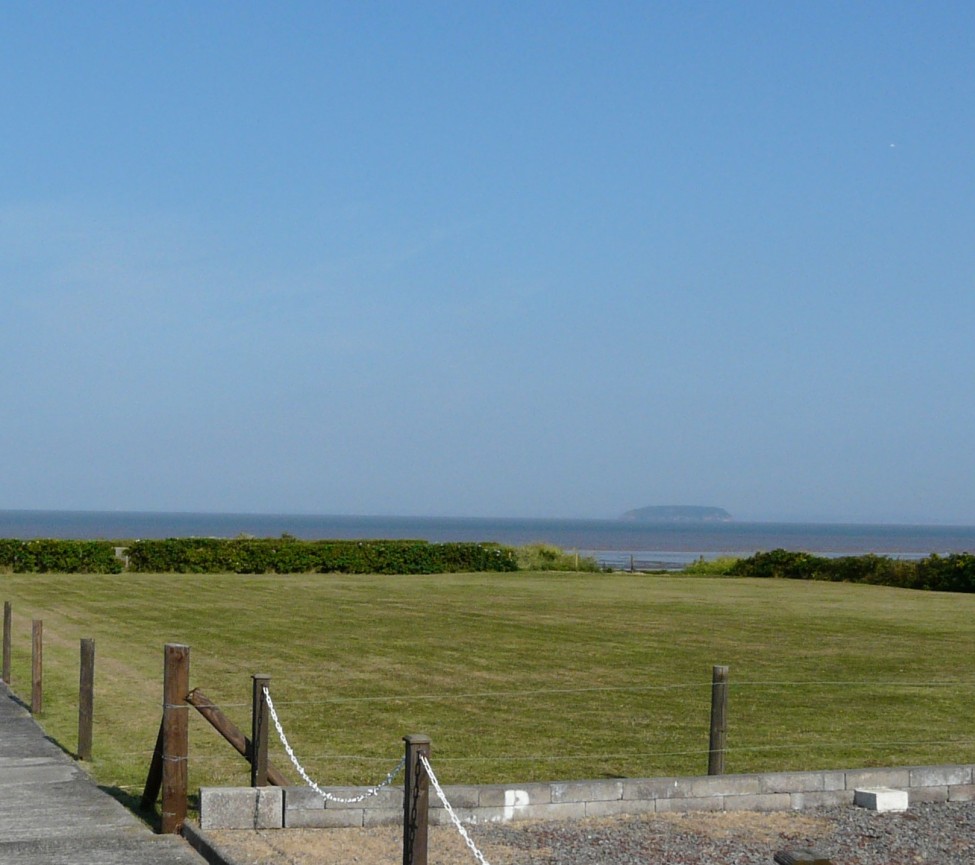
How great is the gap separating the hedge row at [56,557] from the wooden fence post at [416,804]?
137 ft

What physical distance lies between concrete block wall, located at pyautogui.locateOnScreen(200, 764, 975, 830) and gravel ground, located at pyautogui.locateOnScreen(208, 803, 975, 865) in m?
0.12

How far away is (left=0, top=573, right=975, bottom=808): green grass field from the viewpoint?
523 inches

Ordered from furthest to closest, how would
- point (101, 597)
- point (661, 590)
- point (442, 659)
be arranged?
point (661, 590)
point (101, 597)
point (442, 659)

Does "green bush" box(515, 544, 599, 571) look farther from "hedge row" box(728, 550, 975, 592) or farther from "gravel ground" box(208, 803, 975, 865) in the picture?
"gravel ground" box(208, 803, 975, 865)

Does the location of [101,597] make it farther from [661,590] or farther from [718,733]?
[718,733]

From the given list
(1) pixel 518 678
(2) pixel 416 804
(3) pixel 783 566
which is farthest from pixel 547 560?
(2) pixel 416 804

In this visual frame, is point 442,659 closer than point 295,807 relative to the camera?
No

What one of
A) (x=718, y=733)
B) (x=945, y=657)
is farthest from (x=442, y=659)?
(x=718, y=733)

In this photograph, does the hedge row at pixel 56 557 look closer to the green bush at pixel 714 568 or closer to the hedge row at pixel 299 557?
the hedge row at pixel 299 557

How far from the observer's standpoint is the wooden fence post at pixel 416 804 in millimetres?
7262

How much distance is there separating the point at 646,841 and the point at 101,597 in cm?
2759

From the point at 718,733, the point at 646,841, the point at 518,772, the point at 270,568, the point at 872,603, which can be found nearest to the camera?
the point at 646,841

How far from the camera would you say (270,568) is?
1964 inches

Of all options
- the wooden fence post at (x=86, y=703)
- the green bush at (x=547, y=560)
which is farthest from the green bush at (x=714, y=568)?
the wooden fence post at (x=86, y=703)
